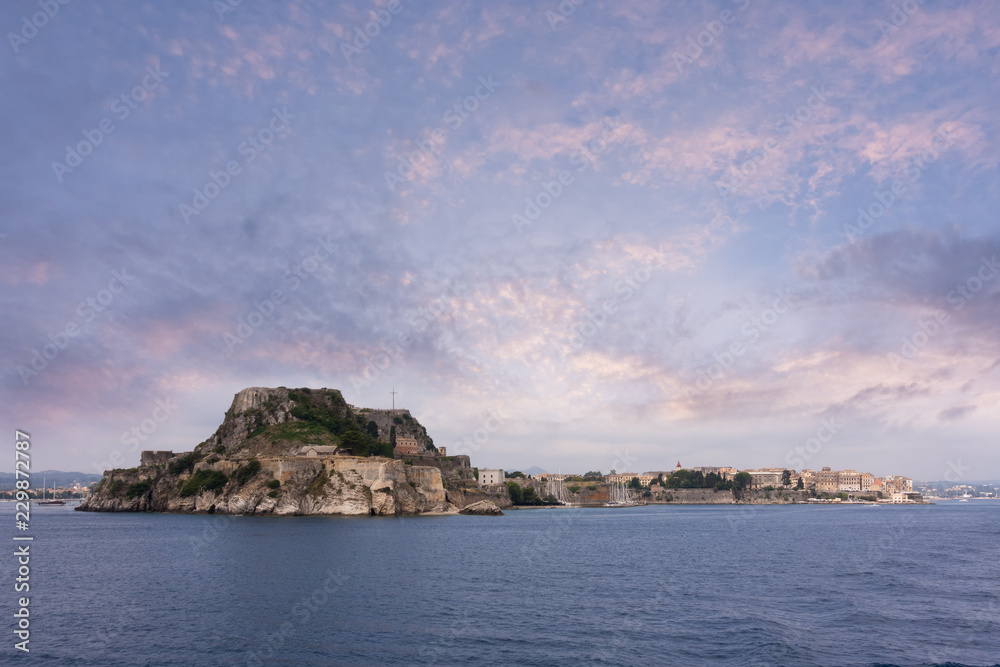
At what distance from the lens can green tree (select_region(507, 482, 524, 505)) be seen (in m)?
165

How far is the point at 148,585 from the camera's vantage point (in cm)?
3716

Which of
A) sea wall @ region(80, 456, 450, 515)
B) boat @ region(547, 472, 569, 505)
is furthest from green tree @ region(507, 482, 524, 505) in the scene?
sea wall @ region(80, 456, 450, 515)

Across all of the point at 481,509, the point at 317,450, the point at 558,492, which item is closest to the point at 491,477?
the point at 558,492

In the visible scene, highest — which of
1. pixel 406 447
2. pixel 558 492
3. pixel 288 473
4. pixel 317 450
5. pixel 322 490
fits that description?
pixel 317 450

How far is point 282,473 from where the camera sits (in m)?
96.6

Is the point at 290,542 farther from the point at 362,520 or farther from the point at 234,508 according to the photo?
the point at 234,508

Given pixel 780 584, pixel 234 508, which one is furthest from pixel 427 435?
pixel 780 584

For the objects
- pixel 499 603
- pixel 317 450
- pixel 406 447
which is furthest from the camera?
pixel 406 447

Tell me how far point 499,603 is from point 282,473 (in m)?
71.4

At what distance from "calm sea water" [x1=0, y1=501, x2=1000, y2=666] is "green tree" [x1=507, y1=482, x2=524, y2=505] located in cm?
A: 10578

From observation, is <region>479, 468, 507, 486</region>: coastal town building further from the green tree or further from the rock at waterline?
the rock at waterline

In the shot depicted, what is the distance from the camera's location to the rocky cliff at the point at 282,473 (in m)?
95.6

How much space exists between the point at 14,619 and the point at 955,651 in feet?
128

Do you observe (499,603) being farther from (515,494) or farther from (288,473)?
(515,494)
